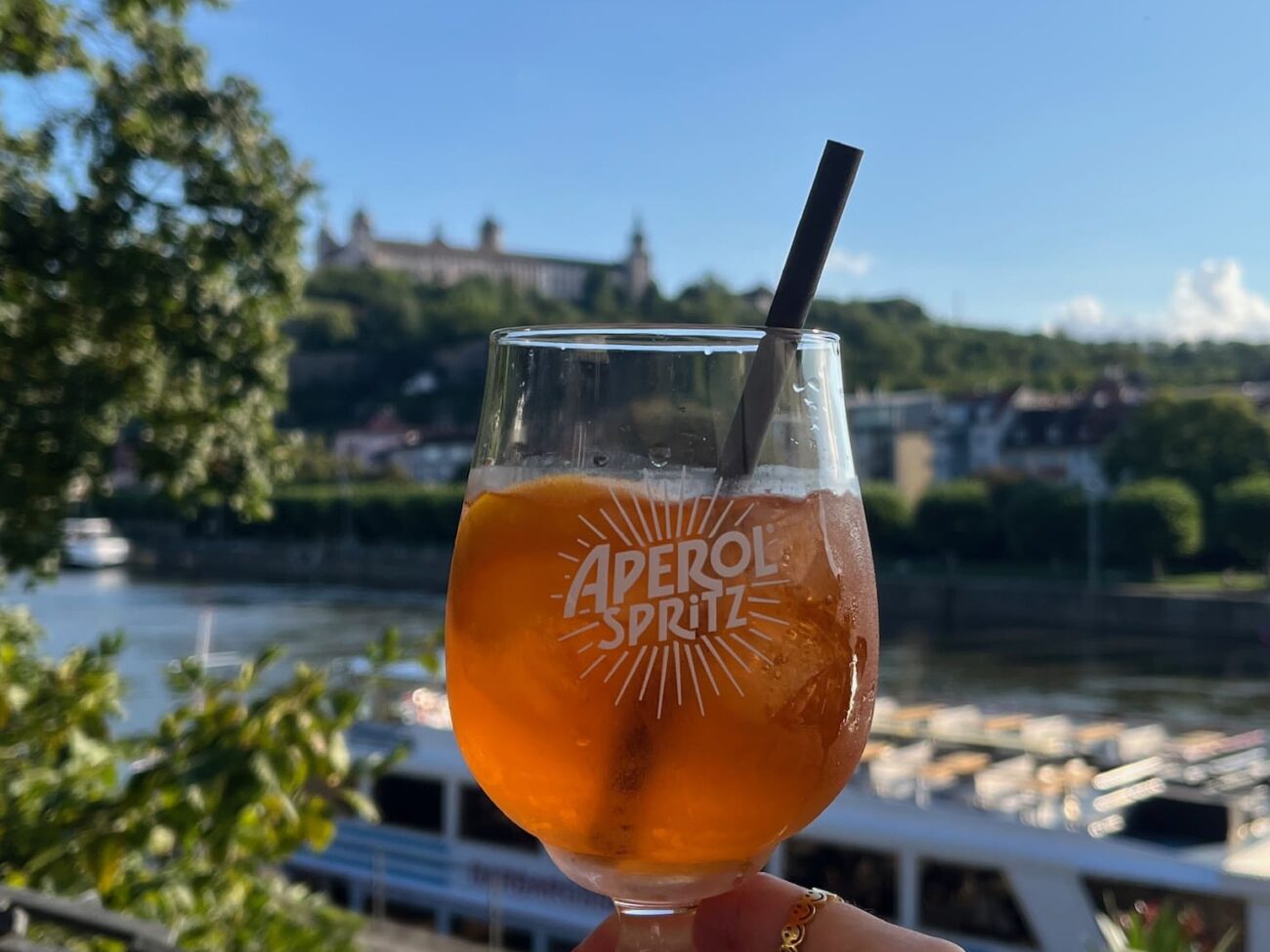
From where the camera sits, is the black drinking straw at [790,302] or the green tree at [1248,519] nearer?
the black drinking straw at [790,302]

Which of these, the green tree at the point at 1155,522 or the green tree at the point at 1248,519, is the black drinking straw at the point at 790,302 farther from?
the green tree at the point at 1155,522

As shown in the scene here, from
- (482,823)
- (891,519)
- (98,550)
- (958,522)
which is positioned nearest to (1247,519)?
(958,522)

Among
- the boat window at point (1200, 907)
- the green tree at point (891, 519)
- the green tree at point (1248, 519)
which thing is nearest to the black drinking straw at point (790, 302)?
the boat window at point (1200, 907)

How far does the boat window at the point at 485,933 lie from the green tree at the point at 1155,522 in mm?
22194

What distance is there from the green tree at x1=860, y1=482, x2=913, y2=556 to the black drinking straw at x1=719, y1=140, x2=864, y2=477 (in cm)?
3078

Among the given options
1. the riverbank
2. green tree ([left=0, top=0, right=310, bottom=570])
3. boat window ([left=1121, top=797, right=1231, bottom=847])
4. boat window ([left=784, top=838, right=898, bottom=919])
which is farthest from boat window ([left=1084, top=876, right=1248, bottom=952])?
the riverbank

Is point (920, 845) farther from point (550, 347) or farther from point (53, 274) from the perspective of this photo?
point (550, 347)

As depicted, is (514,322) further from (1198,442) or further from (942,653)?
(942,653)

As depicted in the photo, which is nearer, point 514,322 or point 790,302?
point 790,302

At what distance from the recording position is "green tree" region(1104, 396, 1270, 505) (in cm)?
2952

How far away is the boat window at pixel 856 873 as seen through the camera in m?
7.50

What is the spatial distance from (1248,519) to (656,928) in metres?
29.2

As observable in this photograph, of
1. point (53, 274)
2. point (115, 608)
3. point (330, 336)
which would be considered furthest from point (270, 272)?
point (330, 336)

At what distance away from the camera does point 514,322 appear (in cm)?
4209
